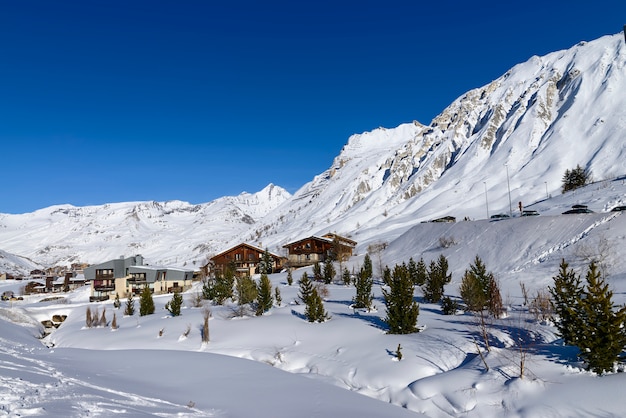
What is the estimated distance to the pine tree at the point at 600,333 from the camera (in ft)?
47.3

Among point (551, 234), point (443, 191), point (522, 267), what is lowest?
point (522, 267)

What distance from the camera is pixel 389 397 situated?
668 inches

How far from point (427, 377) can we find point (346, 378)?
391 cm

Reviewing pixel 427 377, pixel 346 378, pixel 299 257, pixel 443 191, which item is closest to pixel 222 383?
pixel 346 378

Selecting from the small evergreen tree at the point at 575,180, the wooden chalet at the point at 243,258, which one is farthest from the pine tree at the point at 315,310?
the small evergreen tree at the point at 575,180

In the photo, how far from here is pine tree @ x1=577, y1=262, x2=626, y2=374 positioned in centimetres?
1441

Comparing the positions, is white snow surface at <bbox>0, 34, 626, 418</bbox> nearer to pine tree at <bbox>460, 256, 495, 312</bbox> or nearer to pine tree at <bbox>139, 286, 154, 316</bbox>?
pine tree at <bbox>460, 256, 495, 312</bbox>

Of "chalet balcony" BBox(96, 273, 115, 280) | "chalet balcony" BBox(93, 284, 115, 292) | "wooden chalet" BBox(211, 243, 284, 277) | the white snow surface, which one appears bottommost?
the white snow surface

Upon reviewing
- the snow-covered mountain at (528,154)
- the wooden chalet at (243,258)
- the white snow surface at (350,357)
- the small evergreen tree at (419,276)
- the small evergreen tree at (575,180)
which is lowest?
the white snow surface at (350,357)

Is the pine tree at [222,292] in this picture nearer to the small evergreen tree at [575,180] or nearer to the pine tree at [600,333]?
the pine tree at [600,333]

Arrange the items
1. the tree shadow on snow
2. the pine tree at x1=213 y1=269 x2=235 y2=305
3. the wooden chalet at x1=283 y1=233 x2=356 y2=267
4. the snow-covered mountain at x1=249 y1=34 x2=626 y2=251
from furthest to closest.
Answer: the snow-covered mountain at x1=249 y1=34 x2=626 y2=251 < the wooden chalet at x1=283 y1=233 x2=356 y2=267 < the pine tree at x1=213 y1=269 x2=235 y2=305 < the tree shadow on snow

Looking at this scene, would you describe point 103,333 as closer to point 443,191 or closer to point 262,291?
point 262,291

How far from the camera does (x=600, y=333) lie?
48.3 ft

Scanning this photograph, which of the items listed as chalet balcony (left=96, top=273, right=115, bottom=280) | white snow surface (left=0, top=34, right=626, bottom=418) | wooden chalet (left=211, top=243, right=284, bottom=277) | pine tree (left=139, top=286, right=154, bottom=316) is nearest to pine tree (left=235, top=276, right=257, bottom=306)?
white snow surface (left=0, top=34, right=626, bottom=418)
